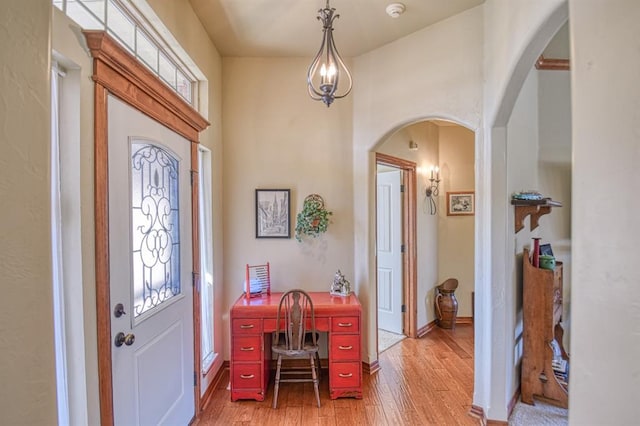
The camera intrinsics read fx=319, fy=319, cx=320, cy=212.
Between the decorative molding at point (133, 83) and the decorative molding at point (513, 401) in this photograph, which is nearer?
the decorative molding at point (133, 83)

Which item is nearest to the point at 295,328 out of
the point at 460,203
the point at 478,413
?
the point at 478,413

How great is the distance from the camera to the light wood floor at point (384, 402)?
2.45 m

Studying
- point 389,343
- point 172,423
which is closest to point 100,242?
point 172,423

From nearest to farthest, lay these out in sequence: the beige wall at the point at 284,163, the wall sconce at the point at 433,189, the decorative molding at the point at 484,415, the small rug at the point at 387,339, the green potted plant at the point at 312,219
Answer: the decorative molding at the point at 484,415
the green potted plant at the point at 312,219
the beige wall at the point at 284,163
the small rug at the point at 387,339
the wall sconce at the point at 433,189

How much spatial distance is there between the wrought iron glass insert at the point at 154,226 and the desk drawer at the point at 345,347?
137 centimetres

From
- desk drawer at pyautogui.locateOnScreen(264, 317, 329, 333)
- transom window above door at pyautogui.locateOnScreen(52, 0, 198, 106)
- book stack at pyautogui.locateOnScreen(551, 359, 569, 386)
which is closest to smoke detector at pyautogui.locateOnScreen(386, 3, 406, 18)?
transom window above door at pyautogui.locateOnScreen(52, 0, 198, 106)

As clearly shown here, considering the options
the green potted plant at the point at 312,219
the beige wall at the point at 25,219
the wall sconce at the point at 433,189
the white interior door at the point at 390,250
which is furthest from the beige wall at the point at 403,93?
the beige wall at the point at 25,219

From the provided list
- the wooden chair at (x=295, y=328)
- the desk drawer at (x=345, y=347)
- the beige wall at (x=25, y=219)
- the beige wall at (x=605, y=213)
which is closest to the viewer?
the beige wall at (x=25, y=219)

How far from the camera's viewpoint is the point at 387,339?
4.00m

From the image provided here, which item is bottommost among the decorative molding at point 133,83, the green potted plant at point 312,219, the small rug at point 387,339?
the small rug at point 387,339

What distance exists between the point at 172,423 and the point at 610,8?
2.85 meters

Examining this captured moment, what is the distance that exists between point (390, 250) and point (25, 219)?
391 cm

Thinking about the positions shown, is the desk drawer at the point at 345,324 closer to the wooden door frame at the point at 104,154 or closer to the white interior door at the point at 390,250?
the white interior door at the point at 390,250

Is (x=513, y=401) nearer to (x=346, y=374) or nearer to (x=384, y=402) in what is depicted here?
(x=384, y=402)
